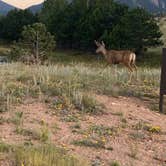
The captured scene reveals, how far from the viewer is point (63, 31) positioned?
70.4 m

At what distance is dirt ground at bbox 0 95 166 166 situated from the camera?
627 centimetres

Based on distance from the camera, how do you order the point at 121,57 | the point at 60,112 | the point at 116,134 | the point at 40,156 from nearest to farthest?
the point at 40,156
the point at 116,134
the point at 60,112
the point at 121,57

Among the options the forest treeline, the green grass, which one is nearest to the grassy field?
the green grass

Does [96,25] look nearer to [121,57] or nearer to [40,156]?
[121,57]

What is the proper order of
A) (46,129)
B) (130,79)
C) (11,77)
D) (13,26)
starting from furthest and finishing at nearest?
(13,26) < (130,79) < (11,77) < (46,129)

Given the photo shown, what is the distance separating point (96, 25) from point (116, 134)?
58.8 m

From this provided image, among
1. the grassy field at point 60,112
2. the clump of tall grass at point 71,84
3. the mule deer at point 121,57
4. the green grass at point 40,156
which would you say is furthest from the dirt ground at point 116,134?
the mule deer at point 121,57

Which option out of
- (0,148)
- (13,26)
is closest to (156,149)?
(0,148)

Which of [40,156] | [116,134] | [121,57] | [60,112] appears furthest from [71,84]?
[121,57]

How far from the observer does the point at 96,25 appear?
6512cm

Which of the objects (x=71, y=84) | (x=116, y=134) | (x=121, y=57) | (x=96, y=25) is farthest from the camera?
(x=96, y=25)

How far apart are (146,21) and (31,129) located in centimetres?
5225

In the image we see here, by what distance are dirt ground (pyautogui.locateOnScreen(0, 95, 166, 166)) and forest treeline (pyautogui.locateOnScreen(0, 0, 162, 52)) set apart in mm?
45962

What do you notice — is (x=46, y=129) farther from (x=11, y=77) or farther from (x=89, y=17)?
(x=89, y=17)
